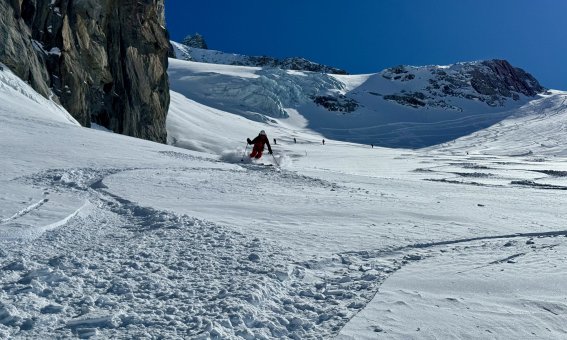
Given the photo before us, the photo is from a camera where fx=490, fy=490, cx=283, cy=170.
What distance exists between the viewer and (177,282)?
450 cm

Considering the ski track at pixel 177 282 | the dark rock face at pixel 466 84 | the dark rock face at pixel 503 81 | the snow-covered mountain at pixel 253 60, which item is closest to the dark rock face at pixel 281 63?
the snow-covered mountain at pixel 253 60

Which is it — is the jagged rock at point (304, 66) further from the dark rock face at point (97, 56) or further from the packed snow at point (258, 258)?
the packed snow at point (258, 258)

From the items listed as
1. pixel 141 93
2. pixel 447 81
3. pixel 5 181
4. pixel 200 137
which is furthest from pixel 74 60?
pixel 447 81

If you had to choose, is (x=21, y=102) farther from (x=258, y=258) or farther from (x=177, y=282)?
(x=177, y=282)

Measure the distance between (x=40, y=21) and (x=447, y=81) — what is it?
409 feet

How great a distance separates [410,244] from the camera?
6.23m

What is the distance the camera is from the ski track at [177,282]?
3.66 metres

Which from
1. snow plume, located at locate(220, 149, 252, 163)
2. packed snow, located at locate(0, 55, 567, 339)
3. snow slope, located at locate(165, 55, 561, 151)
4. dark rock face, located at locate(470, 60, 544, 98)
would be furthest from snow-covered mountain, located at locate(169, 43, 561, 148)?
packed snow, located at locate(0, 55, 567, 339)

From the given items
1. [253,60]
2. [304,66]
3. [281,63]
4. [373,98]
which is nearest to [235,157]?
[373,98]

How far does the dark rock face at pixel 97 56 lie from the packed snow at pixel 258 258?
63.2 feet

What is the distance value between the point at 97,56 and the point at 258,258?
38.5 metres

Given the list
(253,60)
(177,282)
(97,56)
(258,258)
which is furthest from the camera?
(253,60)

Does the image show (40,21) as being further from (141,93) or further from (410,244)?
(410,244)

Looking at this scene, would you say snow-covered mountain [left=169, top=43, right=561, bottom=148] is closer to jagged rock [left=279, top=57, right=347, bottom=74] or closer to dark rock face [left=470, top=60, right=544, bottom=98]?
dark rock face [left=470, top=60, right=544, bottom=98]
